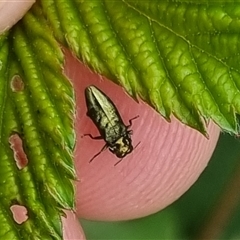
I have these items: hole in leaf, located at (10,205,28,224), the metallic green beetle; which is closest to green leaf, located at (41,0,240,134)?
the metallic green beetle

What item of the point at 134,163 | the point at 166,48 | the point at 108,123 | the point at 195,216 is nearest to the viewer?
the point at 166,48

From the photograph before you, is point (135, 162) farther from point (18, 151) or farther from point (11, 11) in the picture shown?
point (11, 11)

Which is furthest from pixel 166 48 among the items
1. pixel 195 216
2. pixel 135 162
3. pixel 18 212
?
pixel 195 216

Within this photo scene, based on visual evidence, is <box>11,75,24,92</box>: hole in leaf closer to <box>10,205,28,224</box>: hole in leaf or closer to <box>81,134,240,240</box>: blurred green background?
<box>10,205,28,224</box>: hole in leaf

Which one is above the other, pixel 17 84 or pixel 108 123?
pixel 17 84

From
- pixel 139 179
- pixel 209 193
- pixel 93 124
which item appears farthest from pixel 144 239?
pixel 93 124

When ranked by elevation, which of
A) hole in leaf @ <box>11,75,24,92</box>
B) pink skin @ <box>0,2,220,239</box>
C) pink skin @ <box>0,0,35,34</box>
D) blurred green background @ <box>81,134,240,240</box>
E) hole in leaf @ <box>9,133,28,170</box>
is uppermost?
pink skin @ <box>0,0,35,34</box>

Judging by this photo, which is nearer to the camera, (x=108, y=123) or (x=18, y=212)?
(x=18, y=212)
